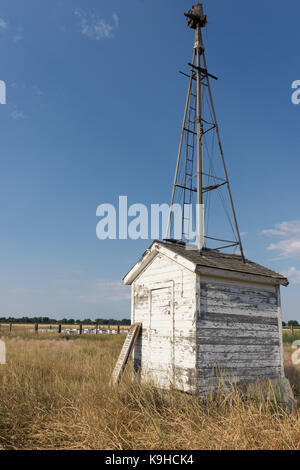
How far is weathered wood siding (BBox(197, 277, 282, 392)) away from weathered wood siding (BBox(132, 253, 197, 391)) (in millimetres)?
272

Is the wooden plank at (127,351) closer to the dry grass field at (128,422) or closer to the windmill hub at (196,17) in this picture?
the dry grass field at (128,422)

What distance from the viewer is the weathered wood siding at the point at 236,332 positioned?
7.50 m

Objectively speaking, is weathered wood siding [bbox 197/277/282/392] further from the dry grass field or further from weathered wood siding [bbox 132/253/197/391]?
the dry grass field

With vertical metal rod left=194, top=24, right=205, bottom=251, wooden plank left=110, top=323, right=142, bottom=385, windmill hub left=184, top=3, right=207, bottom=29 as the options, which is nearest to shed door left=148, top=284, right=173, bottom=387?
wooden plank left=110, top=323, right=142, bottom=385

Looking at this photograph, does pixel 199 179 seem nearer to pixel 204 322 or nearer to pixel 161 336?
pixel 204 322

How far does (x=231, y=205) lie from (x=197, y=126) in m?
2.68

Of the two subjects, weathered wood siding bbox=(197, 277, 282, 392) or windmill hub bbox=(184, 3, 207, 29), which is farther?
windmill hub bbox=(184, 3, 207, 29)

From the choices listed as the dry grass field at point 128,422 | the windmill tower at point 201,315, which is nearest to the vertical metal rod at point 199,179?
the windmill tower at point 201,315

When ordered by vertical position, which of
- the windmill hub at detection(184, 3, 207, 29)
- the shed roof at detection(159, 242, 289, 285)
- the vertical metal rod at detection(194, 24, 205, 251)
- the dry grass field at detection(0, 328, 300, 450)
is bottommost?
the dry grass field at detection(0, 328, 300, 450)

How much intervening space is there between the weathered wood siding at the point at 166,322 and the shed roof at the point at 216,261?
33 centimetres

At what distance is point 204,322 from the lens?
24.9 ft

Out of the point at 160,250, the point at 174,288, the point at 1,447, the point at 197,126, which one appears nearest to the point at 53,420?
the point at 1,447

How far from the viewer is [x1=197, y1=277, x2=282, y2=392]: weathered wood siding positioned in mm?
7496

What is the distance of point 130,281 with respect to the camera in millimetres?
10406
